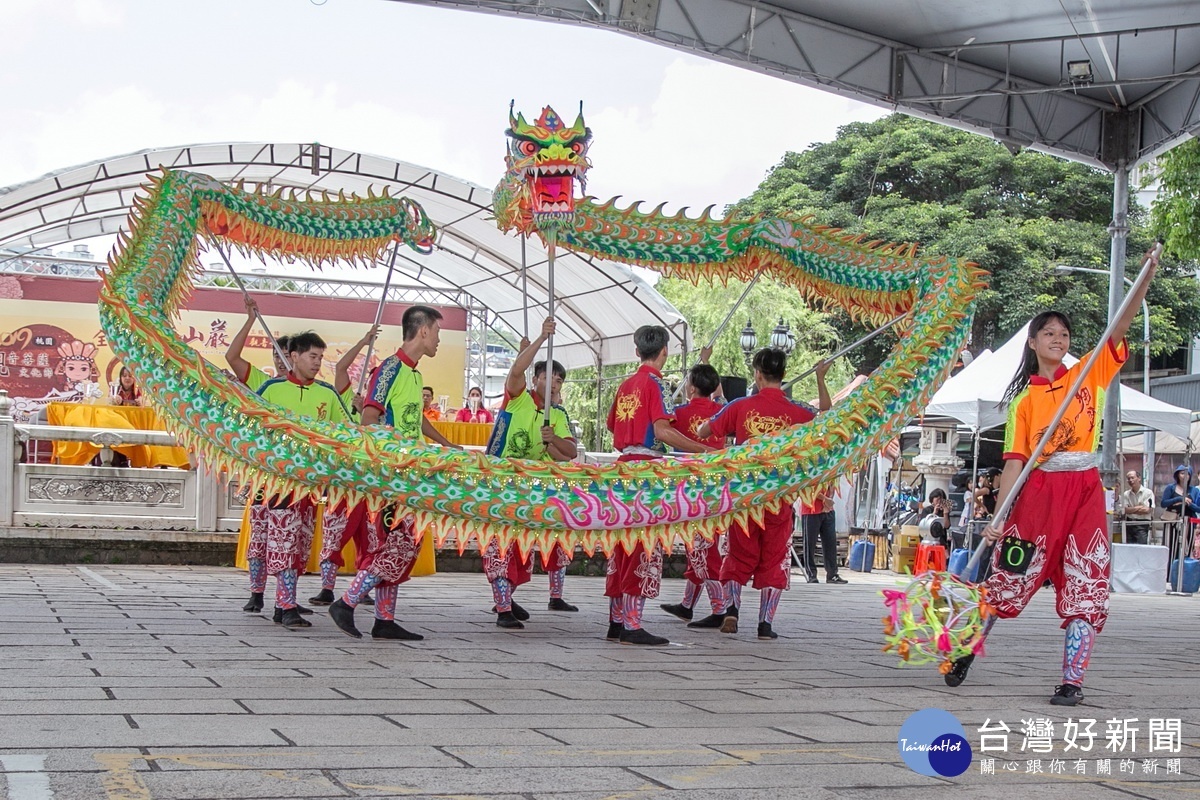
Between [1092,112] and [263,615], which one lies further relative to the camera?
[1092,112]

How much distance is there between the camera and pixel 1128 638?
7.79 metres

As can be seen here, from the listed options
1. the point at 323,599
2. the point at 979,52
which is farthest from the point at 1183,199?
the point at 323,599

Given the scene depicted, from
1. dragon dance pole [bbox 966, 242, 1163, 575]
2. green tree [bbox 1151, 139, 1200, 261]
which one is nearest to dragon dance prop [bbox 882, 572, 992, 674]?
dragon dance pole [bbox 966, 242, 1163, 575]

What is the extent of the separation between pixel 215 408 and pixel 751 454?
237 centimetres

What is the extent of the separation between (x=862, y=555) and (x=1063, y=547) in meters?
11.2

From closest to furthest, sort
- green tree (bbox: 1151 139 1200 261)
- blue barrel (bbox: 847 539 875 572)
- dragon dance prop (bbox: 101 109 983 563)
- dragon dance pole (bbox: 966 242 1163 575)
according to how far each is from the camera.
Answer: dragon dance pole (bbox: 966 242 1163 575)
dragon dance prop (bbox: 101 109 983 563)
green tree (bbox: 1151 139 1200 261)
blue barrel (bbox: 847 539 875 572)

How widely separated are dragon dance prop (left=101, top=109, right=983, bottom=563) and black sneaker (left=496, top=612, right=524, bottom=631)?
51.9 inches

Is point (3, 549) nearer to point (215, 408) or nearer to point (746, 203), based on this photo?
point (215, 408)

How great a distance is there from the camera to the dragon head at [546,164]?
583 cm

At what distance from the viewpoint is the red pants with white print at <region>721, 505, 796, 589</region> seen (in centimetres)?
661

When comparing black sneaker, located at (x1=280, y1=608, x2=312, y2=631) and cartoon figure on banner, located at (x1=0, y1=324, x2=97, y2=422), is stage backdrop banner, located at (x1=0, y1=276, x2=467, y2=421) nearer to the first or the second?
cartoon figure on banner, located at (x1=0, y1=324, x2=97, y2=422)

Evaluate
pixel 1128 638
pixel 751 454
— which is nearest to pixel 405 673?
pixel 751 454

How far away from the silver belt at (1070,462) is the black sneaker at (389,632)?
2.95m

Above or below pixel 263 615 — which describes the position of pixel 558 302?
above
